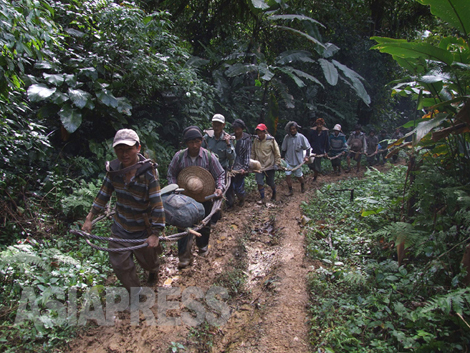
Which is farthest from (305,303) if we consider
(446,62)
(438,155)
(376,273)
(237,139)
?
(237,139)

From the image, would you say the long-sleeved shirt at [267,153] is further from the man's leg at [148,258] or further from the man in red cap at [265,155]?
the man's leg at [148,258]

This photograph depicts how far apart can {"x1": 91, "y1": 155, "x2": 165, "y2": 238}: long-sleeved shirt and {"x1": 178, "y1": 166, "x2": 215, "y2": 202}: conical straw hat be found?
117 cm

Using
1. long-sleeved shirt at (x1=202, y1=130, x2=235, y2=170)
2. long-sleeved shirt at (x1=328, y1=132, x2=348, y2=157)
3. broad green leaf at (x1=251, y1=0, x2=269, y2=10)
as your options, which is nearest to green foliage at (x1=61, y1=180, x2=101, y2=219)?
long-sleeved shirt at (x1=202, y1=130, x2=235, y2=170)

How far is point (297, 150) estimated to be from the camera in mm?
9406

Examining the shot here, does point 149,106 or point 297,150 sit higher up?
point 149,106

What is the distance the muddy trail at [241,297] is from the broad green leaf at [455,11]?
338 centimetres

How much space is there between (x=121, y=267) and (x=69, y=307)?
27.4 inches

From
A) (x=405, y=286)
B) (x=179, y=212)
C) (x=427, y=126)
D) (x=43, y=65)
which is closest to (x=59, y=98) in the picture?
(x=43, y=65)

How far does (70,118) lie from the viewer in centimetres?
584

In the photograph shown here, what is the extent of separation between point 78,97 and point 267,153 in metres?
4.55

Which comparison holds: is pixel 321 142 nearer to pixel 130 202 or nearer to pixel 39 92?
pixel 39 92

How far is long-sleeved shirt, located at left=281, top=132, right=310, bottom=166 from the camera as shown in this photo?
9.42m

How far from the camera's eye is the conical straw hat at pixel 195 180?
484 cm

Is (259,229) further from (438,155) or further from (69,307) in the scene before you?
(69,307)
